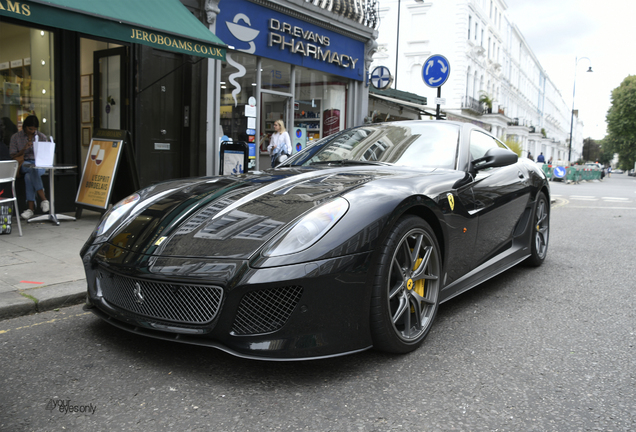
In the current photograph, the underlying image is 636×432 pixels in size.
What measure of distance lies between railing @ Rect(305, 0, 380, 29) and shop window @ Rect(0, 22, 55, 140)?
5.56m

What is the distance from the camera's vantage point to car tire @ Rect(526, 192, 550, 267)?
16.0 ft

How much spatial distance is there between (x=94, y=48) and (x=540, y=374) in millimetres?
8230

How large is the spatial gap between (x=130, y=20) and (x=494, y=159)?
496 centimetres

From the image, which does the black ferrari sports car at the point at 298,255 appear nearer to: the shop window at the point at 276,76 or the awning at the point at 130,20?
the awning at the point at 130,20

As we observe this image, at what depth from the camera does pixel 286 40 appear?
10.9 meters

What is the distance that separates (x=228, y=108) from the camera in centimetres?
1002

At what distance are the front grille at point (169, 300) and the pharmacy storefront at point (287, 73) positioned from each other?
7.58m

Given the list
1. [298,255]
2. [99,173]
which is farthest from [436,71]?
[298,255]

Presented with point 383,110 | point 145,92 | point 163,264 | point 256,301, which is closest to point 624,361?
point 256,301

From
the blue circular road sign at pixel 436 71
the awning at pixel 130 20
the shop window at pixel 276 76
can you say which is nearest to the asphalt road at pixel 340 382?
the awning at pixel 130 20

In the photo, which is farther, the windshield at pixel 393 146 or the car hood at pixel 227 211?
the windshield at pixel 393 146

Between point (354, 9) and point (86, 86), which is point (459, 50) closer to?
point (354, 9)

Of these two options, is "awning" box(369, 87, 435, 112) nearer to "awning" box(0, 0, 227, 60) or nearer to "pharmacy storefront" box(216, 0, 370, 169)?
"pharmacy storefront" box(216, 0, 370, 169)

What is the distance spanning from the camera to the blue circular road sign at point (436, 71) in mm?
9039
